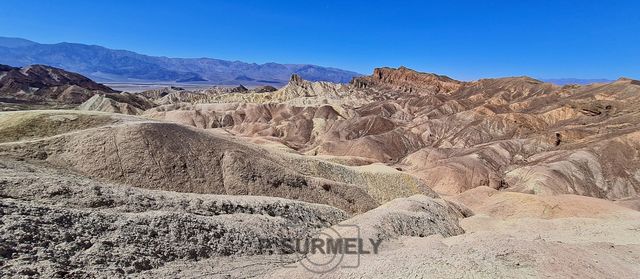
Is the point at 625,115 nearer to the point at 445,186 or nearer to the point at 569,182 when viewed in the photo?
the point at 569,182

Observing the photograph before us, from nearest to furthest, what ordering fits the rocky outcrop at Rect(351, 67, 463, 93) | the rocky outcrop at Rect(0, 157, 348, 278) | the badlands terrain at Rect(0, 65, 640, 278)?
the rocky outcrop at Rect(0, 157, 348, 278)
the badlands terrain at Rect(0, 65, 640, 278)
the rocky outcrop at Rect(351, 67, 463, 93)

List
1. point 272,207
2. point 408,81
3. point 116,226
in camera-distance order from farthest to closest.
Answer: point 408,81, point 272,207, point 116,226

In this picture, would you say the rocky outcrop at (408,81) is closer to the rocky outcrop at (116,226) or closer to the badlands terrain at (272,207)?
the badlands terrain at (272,207)

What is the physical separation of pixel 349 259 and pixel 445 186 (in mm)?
39053

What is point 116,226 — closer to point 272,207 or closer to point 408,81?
point 272,207

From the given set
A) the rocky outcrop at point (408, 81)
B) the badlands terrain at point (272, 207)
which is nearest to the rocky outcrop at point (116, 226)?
the badlands terrain at point (272, 207)

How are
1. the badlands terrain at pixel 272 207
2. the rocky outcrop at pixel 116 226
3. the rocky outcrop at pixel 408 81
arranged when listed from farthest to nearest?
the rocky outcrop at pixel 408 81, the badlands terrain at pixel 272 207, the rocky outcrop at pixel 116 226

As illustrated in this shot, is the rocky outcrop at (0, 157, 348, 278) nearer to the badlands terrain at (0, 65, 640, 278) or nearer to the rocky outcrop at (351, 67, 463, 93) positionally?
the badlands terrain at (0, 65, 640, 278)

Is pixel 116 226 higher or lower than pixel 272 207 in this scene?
higher

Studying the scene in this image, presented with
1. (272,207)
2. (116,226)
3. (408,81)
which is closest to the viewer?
(116,226)

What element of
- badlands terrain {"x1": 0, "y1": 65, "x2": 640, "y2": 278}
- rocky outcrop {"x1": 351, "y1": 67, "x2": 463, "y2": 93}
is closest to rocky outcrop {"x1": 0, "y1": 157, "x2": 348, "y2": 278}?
badlands terrain {"x1": 0, "y1": 65, "x2": 640, "y2": 278}

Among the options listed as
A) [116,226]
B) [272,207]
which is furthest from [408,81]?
[116,226]

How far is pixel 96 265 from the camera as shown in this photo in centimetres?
1150

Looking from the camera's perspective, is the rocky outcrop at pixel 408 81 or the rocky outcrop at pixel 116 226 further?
the rocky outcrop at pixel 408 81
